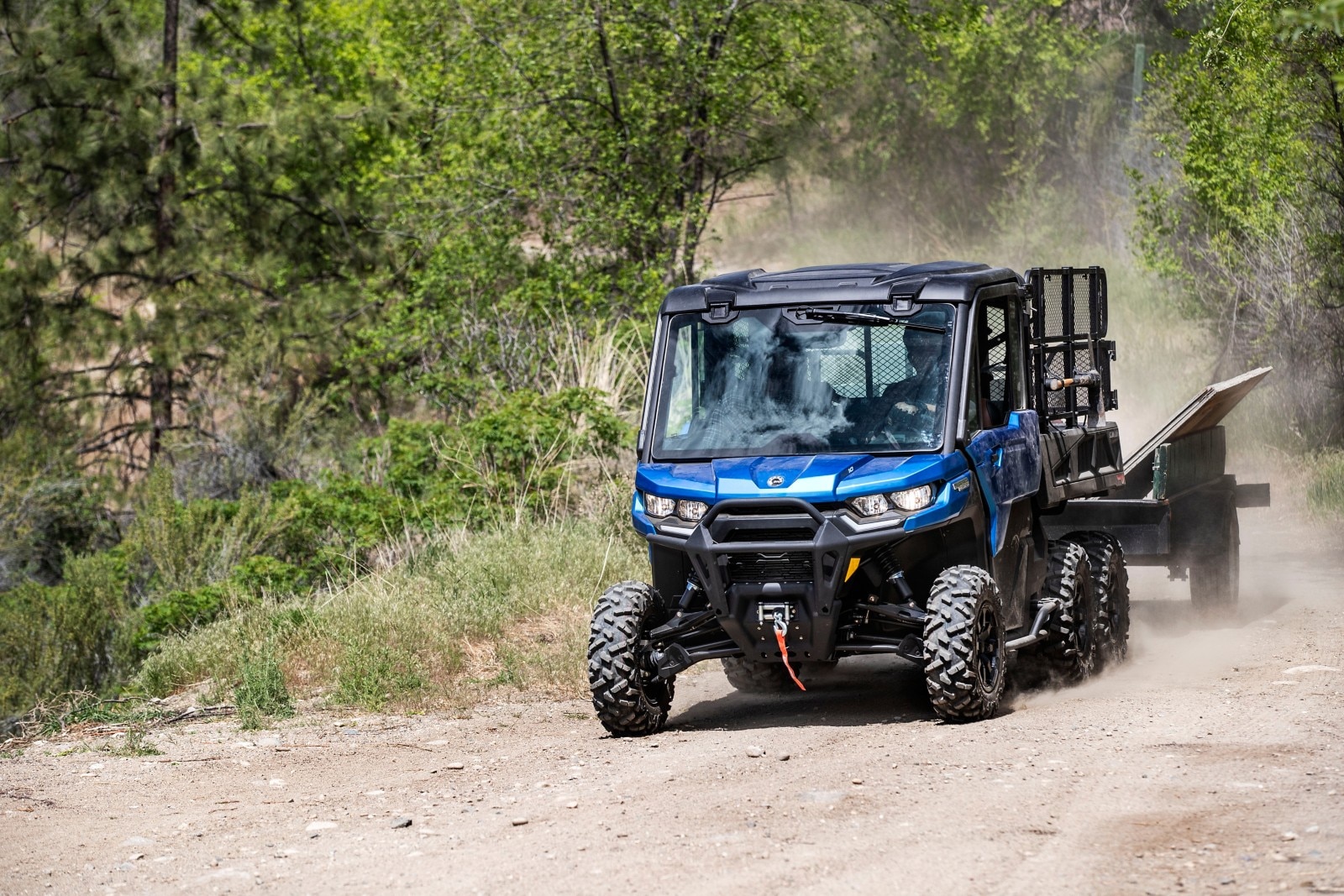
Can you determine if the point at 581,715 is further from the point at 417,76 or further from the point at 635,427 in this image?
the point at 417,76

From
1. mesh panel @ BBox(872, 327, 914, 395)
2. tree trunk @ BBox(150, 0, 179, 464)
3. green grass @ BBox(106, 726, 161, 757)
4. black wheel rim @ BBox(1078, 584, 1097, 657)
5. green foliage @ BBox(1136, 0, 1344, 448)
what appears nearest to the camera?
mesh panel @ BBox(872, 327, 914, 395)

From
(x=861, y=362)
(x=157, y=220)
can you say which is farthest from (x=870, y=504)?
(x=157, y=220)

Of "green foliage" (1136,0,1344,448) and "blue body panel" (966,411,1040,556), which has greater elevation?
"green foliage" (1136,0,1344,448)

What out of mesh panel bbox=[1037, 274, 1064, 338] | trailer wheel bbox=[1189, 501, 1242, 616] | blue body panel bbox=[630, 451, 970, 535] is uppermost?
mesh panel bbox=[1037, 274, 1064, 338]

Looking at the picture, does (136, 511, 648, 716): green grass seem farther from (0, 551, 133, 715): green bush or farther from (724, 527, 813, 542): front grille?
(724, 527, 813, 542): front grille

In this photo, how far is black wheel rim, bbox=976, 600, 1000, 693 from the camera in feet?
25.8

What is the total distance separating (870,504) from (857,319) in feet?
3.35

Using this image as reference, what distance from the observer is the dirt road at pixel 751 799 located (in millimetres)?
5570

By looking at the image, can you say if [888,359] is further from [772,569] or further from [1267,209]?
[1267,209]

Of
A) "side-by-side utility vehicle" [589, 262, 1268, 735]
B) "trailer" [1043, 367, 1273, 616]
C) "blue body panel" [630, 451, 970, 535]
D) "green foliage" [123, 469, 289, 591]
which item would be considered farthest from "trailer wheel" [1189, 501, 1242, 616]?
"green foliage" [123, 469, 289, 591]

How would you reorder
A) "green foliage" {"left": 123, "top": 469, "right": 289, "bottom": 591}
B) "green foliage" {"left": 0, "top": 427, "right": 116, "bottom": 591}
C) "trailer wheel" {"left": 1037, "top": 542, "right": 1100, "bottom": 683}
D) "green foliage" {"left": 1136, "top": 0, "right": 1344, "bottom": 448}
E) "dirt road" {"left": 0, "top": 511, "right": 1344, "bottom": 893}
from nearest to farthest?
"dirt road" {"left": 0, "top": 511, "right": 1344, "bottom": 893}
"trailer wheel" {"left": 1037, "top": 542, "right": 1100, "bottom": 683}
"green foliage" {"left": 123, "top": 469, "right": 289, "bottom": 591}
"green foliage" {"left": 1136, "top": 0, "right": 1344, "bottom": 448}
"green foliage" {"left": 0, "top": 427, "right": 116, "bottom": 591}

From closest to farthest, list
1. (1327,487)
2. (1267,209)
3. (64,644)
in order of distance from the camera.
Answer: (64,644) → (1327,487) → (1267,209)

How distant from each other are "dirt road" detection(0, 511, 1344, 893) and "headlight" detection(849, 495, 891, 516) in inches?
42.8

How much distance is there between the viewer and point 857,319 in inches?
321
